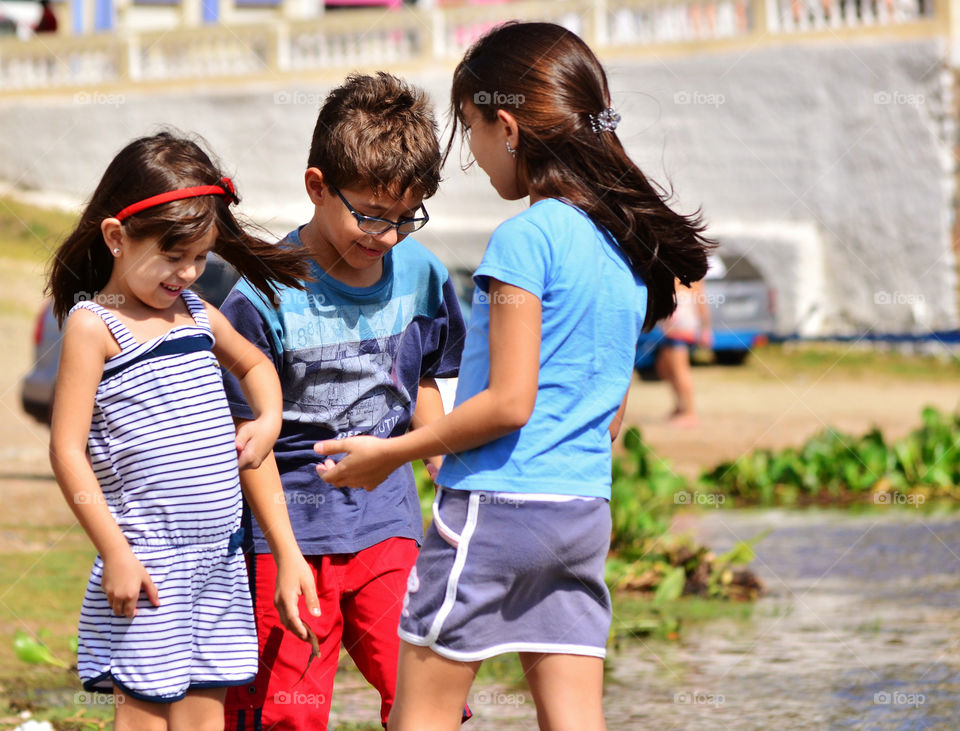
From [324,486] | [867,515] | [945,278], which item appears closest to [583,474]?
[324,486]

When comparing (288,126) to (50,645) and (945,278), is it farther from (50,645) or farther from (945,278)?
(50,645)

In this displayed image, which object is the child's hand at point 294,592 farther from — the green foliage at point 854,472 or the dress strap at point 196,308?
the green foliage at point 854,472

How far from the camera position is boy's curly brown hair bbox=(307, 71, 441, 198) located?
2742 mm

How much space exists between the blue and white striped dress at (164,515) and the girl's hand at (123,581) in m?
0.04

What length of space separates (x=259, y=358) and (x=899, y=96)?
14336mm

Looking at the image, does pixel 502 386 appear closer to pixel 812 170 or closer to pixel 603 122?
pixel 603 122

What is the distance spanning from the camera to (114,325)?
2.46 metres

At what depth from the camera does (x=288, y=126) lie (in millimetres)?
19500

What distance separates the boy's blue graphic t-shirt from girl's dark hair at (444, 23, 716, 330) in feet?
1.85

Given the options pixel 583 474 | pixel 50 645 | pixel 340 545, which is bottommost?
pixel 50 645

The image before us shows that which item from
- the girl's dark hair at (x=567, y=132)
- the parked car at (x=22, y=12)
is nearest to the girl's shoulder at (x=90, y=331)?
the girl's dark hair at (x=567, y=132)

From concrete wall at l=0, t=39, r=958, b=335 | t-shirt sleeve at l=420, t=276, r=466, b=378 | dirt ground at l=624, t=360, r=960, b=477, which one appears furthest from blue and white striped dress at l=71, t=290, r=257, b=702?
concrete wall at l=0, t=39, r=958, b=335

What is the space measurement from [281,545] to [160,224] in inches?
26.2

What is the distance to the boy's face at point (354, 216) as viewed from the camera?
274 cm
